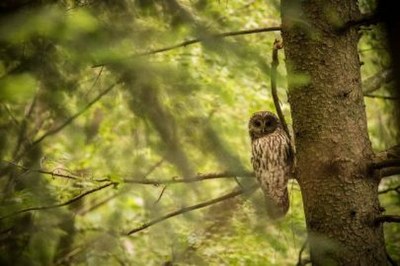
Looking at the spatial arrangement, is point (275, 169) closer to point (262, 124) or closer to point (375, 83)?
point (262, 124)

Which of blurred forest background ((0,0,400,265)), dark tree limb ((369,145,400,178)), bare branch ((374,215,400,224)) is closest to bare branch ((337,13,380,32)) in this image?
blurred forest background ((0,0,400,265))

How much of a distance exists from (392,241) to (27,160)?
3.37 meters

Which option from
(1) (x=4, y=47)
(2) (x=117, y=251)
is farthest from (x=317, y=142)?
(2) (x=117, y=251)

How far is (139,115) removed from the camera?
2129 mm

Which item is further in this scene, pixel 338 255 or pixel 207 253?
pixel 207 253

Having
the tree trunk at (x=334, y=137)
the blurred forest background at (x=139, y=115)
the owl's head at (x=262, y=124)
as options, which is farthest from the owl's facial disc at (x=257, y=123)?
the tree trunk at (x=334, y=137)

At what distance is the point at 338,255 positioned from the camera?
2498 millimetres

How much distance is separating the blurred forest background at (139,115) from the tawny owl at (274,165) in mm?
117

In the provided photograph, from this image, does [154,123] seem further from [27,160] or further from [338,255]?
[27,160]

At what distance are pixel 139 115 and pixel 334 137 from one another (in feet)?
3.52

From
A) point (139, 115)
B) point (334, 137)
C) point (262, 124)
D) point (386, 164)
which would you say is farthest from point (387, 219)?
point (262, 124)

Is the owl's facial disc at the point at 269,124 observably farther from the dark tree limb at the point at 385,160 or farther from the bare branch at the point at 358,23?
the bare branch at the point at 358,23

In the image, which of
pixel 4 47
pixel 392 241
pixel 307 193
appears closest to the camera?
pixel 4 47

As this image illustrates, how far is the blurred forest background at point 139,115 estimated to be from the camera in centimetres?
175
